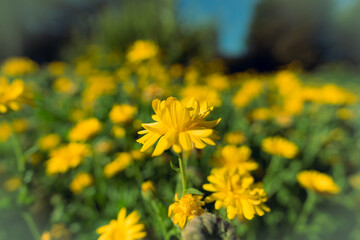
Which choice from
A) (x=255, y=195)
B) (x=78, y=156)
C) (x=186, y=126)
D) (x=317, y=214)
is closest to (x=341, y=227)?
(x=317, y=214)

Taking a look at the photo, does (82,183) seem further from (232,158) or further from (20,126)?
(20,126)

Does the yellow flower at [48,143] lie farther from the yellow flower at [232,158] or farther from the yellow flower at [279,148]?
the yellow flower at [279,148]

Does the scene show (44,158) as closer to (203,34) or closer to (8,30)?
(203,34)

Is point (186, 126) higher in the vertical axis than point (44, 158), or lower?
higher

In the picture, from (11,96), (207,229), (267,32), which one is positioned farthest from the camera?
(267,32)

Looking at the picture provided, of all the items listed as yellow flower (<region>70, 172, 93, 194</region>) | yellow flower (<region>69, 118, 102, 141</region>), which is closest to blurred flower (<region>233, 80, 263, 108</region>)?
yellow flower (<region>69, 118, 102, 141</region>)

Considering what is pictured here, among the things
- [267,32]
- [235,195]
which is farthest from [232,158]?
[267,32]

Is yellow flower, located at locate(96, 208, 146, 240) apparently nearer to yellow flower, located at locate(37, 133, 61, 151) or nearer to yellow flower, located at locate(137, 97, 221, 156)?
yellow flower, located at locate(137, 97, 221, 156)
